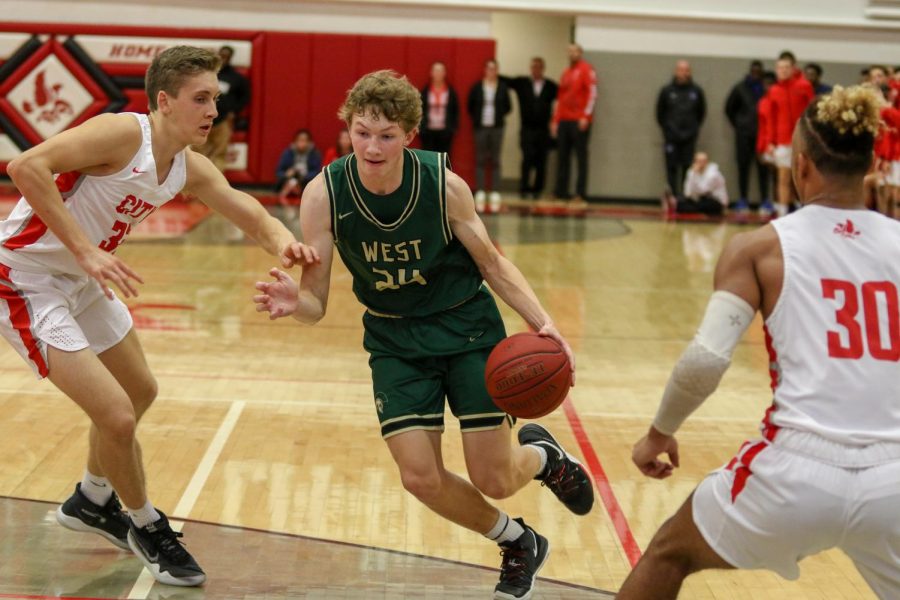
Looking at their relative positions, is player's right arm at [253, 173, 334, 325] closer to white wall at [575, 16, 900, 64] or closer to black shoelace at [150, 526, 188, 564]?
black shoelace at [150, 526, 188, 564]

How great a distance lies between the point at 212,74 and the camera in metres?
4.22

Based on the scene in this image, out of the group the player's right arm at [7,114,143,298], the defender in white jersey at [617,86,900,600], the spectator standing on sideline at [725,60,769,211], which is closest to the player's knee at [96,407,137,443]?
the player's right arm at [7,114,143,298]

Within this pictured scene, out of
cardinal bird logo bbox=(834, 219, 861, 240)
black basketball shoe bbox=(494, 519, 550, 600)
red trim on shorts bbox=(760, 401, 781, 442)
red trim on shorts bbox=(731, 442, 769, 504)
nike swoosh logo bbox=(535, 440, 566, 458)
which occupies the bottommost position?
black basketball shoe bbox=(494, 519, 550, 600)

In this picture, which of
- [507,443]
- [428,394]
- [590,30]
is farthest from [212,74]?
[590,30]

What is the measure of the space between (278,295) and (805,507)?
1.87 metres

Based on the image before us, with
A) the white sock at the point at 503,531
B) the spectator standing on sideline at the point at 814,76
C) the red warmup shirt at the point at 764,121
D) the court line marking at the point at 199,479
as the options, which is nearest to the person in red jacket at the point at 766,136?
the red warmup shirt at the point at 764,121

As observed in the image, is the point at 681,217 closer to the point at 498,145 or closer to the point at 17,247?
the point at 498,145

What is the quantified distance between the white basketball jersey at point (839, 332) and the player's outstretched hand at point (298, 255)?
1.66 meters

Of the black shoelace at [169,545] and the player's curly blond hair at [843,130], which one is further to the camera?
the black shoelace at [169,545]

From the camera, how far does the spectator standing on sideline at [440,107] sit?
17422 millimetres

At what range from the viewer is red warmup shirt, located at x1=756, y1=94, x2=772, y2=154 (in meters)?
16.5

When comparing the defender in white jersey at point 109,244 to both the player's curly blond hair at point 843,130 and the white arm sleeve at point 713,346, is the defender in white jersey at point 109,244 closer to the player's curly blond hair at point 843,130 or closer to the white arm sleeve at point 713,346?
the white arm sleeve at point 713,346

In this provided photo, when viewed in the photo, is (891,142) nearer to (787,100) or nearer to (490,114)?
(787,100)

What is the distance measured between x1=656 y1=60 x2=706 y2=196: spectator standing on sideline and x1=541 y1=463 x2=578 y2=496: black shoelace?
14.0m
